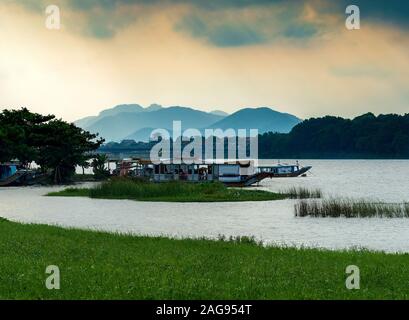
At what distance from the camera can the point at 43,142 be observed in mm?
95500

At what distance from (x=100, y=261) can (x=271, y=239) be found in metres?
16.5

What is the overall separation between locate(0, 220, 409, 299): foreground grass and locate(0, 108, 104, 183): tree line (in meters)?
70.1

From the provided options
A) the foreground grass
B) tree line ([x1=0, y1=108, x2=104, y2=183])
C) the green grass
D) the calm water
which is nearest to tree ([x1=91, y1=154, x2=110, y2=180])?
tree line ([x1=0, y1=108, x2=104, y2=183])

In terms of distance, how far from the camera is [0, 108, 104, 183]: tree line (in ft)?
304

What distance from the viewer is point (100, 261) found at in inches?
768

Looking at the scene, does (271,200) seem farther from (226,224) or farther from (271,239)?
(271,239)

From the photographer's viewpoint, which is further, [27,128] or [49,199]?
[27,128]

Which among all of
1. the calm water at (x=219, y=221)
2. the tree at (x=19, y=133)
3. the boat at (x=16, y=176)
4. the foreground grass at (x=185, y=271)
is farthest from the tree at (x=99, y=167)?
the foreground grass at (x=185, y=271)

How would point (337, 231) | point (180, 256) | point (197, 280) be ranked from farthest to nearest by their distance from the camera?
point (337, 231) < point (180, 256) < point (197, 280)

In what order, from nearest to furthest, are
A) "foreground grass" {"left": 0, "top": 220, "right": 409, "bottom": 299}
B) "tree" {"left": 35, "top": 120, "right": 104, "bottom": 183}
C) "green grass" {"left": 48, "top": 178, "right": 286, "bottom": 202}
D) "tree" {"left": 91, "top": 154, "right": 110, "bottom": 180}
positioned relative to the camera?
"foreground grass" {"left": 0, "top": 220, "right": 409, "bottom": 299} < "green grass" {"left": 48, "top": 178, "right": 286, "bottom": 202} < "tree" {"left": 35, "top": 120, "right": 104, "bottom": 183} < "tree" {"left": 91, "top": 154, "right": 110, "bottom": 180}

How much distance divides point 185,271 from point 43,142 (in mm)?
81686

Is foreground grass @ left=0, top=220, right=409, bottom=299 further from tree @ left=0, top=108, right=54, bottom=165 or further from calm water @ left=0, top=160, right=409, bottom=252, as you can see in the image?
tree @ left=0, top=108, right=54, bottom=165
